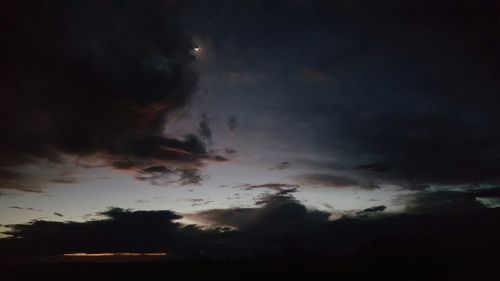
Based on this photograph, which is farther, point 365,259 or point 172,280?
point 365,259

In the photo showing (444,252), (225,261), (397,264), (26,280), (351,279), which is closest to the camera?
(351,279)

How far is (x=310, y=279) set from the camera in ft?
193

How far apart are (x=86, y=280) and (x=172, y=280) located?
1231 cm

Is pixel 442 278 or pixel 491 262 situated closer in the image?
pixel 442 278

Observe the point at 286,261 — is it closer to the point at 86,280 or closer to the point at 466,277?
the point at 86,280

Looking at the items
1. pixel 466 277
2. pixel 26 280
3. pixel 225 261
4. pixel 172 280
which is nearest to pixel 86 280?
pixel 26 280

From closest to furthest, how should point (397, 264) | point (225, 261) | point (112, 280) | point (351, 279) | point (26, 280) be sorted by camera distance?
1. point (351, 279)
2. point (26, 280)
3. point (112, 280)
4. point (397, 264)
5. point (225, 261)

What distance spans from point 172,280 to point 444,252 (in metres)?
53.6

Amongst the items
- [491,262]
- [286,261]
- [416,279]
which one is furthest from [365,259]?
[416,279]

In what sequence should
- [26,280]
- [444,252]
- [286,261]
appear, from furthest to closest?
[286,261] < [444,252] < [26,280]

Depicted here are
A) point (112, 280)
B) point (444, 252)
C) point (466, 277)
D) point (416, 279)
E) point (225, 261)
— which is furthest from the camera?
point (225, 261)

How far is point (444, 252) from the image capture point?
8556cm

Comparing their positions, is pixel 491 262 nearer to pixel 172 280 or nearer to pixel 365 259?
pixel 365 259

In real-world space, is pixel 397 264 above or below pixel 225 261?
below
